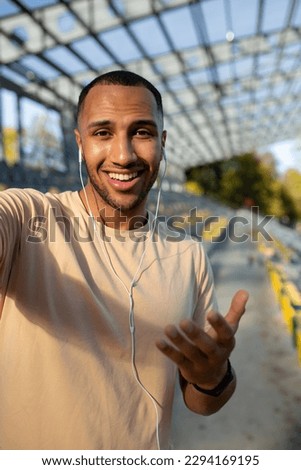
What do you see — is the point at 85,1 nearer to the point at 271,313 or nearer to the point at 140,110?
the point at 271,313

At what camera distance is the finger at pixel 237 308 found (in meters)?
0.86

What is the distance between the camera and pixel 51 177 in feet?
28.3

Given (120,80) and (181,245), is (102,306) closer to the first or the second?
(181,245)

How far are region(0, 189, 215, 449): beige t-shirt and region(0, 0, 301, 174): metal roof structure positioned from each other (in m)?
6.37

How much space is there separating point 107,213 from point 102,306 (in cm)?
24

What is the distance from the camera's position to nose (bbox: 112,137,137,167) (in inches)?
41.1

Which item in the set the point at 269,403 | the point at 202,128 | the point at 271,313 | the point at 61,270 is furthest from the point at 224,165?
the point at 61,270

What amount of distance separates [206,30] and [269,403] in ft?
28.7

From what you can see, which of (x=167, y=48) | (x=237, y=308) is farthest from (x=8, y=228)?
(x=167, y=48)

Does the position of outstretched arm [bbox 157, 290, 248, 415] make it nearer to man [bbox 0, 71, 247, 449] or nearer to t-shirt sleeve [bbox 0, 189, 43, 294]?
man [bbox 0, 71, 247, 449]

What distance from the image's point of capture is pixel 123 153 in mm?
1047

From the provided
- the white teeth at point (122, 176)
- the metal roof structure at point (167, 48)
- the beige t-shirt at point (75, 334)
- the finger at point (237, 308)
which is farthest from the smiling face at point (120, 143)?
the metal roof structure at point (167, 48)

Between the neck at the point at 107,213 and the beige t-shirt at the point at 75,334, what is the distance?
52 mm

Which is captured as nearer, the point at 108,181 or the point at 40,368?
the point at 40,368
